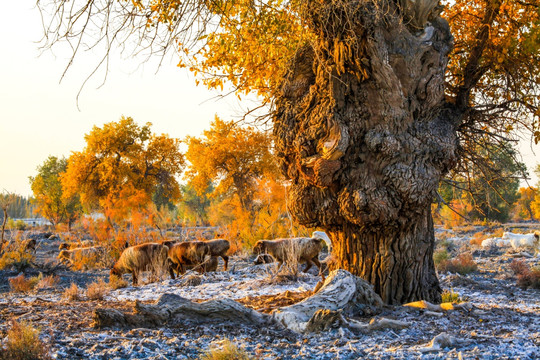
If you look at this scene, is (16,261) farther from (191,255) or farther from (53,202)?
(53,202)

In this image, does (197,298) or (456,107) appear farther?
(197,298)

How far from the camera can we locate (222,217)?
3500 centimetres

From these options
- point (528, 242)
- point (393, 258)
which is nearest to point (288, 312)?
point (393, 258)

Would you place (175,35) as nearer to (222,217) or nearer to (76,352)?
(76,352)

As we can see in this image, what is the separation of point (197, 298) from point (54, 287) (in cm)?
417

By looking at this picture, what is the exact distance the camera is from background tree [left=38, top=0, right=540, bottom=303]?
19.8ft

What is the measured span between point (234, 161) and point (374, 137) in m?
21.6

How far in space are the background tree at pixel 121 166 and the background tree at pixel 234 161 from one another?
621cm

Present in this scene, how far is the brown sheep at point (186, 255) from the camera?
1148 centimetres

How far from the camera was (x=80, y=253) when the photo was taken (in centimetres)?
1559

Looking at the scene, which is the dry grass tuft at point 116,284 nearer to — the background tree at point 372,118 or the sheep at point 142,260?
the sheep at point 142,260

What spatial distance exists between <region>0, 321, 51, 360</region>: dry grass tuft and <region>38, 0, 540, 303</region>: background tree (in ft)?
10.9

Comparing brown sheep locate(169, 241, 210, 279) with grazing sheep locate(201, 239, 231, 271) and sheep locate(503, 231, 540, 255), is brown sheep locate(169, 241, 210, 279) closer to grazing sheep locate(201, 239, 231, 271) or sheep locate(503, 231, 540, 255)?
grazing sheep locate(201, 239, 231, 271)

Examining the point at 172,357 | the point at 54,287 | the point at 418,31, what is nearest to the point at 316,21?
the point at 418,31
